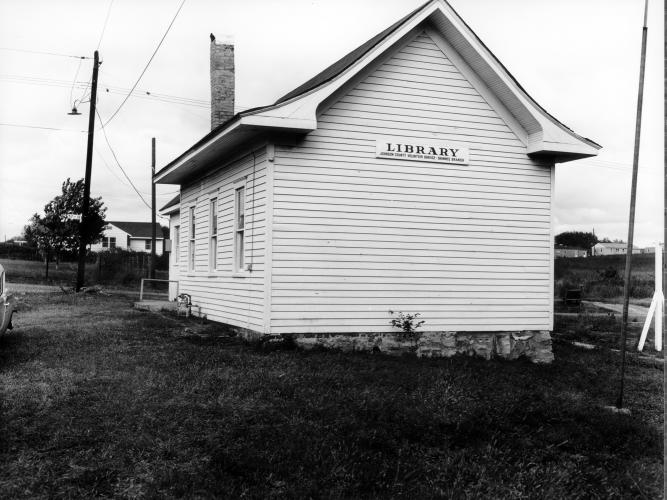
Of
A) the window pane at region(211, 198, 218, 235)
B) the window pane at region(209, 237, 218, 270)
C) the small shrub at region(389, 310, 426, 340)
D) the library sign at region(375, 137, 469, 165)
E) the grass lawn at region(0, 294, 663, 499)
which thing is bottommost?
the grass lawn at region(0, 294, 663, 499)

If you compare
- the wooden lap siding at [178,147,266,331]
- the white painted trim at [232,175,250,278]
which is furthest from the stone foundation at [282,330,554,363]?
the white painted trim at [232,175,250,278]

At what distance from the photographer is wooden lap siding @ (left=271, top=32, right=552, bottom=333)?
11898 millimetres

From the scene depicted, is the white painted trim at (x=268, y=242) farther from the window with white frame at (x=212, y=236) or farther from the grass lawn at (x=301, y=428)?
the window with white frame at (x=212, y=236)

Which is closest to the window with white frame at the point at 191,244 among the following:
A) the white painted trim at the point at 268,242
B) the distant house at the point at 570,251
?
the white painted trim at the point at 268,242

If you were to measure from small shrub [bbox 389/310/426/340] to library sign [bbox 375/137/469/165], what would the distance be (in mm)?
2983

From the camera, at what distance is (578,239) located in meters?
94.2

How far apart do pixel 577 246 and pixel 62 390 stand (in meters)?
93.6

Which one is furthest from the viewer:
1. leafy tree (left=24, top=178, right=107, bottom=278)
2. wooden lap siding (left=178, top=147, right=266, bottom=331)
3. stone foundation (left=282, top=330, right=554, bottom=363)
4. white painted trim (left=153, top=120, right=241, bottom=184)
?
leafy tree (left=24, top=178, right=107, bottom=278)

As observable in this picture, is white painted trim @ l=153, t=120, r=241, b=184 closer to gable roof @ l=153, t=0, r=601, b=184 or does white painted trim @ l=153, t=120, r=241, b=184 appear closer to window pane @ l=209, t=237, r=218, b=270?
gable roof @ l=153, t=0, r=601, b=184

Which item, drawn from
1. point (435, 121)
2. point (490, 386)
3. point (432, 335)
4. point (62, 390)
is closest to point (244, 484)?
point (62, 390)

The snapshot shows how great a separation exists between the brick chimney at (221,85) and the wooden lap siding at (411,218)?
5394 millimetres

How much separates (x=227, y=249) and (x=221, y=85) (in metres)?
4.77

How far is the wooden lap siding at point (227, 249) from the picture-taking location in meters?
12.2

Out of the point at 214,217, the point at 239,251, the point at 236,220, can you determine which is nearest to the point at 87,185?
the point at 214,217
